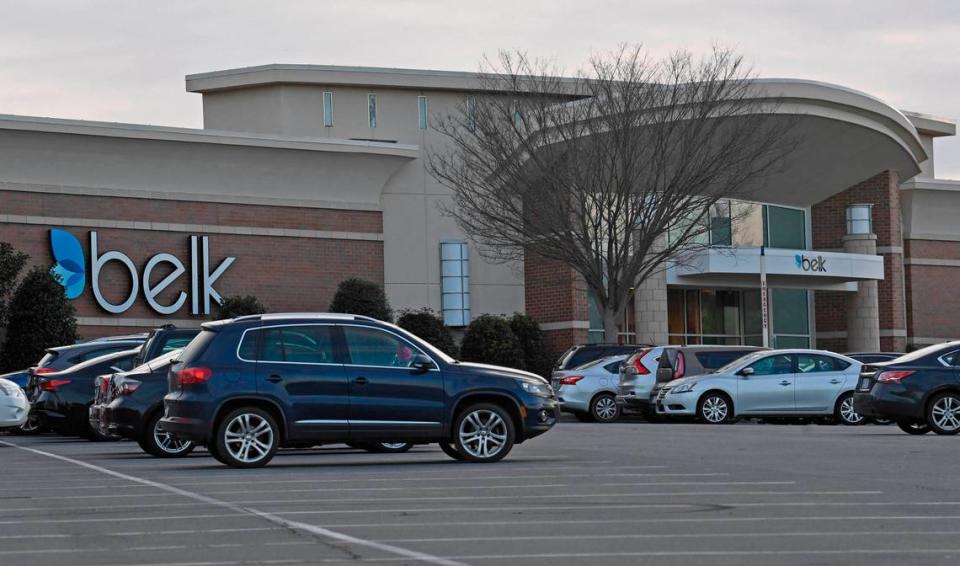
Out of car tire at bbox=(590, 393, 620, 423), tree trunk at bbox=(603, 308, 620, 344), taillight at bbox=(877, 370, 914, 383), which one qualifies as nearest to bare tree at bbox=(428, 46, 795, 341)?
tree trunk at bbox=(603, 308, 620, 344)

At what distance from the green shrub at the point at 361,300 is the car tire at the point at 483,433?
78.8ft

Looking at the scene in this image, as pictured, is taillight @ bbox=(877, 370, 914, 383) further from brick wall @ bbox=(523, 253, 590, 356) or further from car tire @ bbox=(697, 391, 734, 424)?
brick wall @ bbox=(523, 253, 590, 356)

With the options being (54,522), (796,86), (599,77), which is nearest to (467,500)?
(54,522)

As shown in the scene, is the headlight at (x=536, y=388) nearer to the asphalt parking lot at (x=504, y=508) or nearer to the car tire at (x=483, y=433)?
the car tire at (x=483, y=433)

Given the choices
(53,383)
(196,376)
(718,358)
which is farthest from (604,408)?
(196,376)

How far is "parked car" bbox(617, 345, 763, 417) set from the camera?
3056 cm

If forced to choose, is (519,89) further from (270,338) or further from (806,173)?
(270,338)

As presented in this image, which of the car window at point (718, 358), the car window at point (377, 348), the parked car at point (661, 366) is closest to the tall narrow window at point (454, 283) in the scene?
the parked car at point (661, 366)

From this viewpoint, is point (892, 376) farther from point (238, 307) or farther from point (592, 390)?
point (238, 307)

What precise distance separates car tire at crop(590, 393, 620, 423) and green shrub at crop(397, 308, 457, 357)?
9.40m

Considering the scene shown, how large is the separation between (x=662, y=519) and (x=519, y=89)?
95.4 ft

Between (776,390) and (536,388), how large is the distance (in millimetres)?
12054

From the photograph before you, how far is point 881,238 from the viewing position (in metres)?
50.4

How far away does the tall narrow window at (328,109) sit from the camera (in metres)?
46.4
